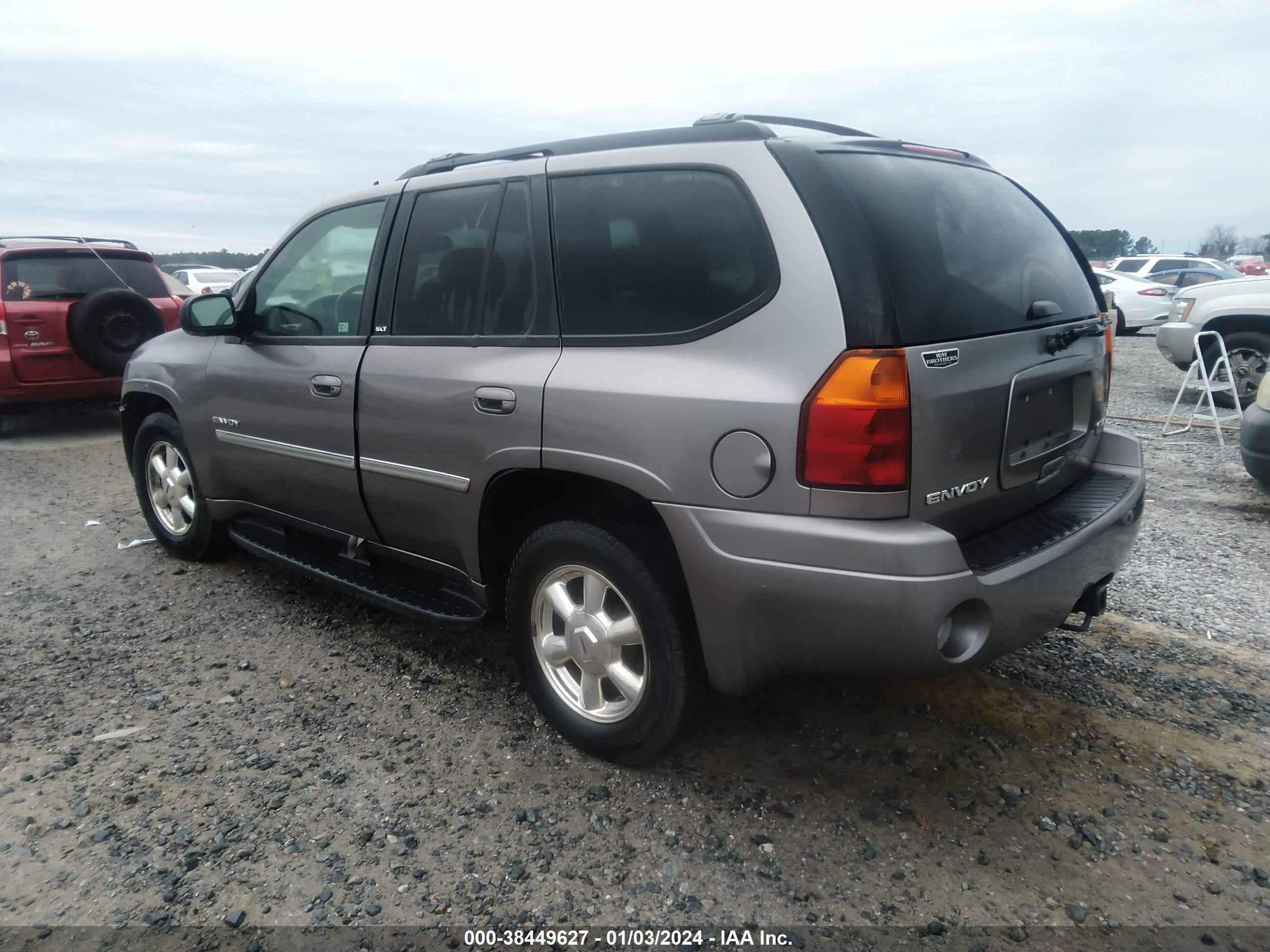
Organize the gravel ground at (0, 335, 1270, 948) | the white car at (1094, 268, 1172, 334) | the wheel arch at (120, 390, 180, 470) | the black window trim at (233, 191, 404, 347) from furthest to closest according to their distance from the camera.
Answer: the white car at (1094, 268, 1172, 334) → the wheel arch at (120, 390, 180, 470) → the black window trim at (233, 191, 404, 347) → the gravel ground at (0, 335, 1270, 948)

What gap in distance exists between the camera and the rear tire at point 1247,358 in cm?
864

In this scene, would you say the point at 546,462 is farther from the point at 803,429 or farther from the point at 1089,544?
the point at 1089,544

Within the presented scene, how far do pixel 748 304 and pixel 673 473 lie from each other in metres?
0.48

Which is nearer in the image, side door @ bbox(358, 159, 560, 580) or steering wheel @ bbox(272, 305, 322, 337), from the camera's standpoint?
side door @ bbox(358, 159, 560, 580)

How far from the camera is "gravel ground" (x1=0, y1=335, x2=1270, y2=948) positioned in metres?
2.29

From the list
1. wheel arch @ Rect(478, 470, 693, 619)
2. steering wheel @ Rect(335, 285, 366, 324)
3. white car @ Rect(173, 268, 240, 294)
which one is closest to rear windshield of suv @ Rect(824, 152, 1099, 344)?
wheel arch @ Rect(478, 470, 693, 619)

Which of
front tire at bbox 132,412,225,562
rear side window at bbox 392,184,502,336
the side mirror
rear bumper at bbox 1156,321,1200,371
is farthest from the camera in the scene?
rear bumper at bbox 1156,321,1200,371

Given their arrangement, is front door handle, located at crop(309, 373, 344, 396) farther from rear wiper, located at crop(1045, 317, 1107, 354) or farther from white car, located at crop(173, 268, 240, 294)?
white car, located at crop(173, 268, 240, 294)

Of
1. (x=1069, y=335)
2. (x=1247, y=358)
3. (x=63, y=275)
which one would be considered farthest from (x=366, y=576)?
(x=1247, y=358)

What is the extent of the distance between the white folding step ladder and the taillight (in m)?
5.15

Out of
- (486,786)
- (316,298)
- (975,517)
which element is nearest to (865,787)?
(975,517)

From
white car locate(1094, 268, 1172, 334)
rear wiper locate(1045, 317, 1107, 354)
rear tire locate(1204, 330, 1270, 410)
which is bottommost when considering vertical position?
white car locate(1094, 268, 1172, 334)

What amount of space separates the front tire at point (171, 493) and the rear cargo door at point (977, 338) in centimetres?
350

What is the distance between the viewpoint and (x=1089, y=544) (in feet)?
8.68
